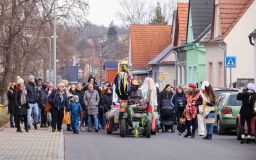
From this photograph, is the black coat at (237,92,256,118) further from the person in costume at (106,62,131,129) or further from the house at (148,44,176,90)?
the house at (148,44,176,90)

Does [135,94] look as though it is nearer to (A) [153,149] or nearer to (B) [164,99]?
(B) [164,99]

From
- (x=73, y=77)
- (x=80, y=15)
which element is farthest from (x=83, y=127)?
(x=73, y=77)

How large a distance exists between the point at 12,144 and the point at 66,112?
23.8 ft

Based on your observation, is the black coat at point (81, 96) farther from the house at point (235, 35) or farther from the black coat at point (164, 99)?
the house at point (235, 35)

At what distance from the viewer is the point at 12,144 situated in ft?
67.3

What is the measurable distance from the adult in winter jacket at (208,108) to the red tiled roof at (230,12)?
20.6 metres

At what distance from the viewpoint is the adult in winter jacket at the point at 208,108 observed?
76.6 feet

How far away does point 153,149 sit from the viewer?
19.1m

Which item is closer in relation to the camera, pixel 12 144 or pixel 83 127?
pixel 12 144

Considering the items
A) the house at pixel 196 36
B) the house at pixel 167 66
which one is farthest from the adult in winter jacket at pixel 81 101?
the house at pixel 167 66

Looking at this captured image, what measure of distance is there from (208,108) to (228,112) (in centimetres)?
251

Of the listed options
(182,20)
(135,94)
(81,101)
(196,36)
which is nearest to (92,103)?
(81,101)

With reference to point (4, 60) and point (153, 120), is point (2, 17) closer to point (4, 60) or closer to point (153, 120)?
point (153, 120)

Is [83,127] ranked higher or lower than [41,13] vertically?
lower
